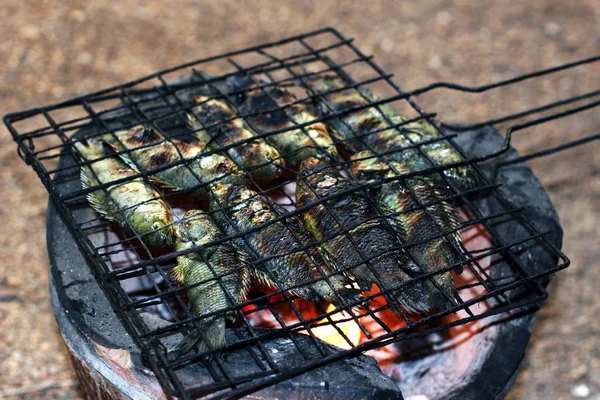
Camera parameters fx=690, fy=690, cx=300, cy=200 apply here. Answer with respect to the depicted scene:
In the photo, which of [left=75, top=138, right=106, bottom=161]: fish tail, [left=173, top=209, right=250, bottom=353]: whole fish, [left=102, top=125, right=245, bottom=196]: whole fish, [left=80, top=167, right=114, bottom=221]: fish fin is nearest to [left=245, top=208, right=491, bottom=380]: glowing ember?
[left=173, top=209, right=250, bottom=353]: whole fish

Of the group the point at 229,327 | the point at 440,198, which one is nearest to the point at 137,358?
the point at 229,327

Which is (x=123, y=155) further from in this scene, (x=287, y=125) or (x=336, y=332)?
(x=336, y=332)

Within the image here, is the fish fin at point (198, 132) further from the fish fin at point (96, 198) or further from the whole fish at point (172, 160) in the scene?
the fish fin at point (96, 198)

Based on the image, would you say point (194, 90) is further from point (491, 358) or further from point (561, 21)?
point (561, 21)

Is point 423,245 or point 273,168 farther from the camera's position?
point 273,168

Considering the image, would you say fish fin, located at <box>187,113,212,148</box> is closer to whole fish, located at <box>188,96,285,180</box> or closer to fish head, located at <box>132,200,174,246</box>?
whole fish, located at <box>188,96,285,180</box>

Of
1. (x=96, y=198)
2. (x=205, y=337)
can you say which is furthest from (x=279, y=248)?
(x=96, y=198)
